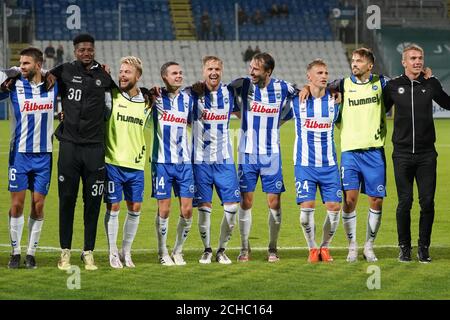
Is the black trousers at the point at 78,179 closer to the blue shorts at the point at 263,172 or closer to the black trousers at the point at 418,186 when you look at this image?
the blue shorts at the point at 263,172

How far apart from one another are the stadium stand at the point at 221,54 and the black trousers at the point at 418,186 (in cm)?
3101

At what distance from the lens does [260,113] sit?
33.8 ft

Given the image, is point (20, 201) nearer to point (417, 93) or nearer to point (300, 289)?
point (300, 289)

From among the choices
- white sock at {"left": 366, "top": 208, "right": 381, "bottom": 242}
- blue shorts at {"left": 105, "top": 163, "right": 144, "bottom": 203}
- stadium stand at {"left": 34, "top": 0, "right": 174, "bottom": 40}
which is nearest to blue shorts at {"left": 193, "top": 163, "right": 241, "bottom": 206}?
blue shorts at {"left": 105, "top": 163, "right": 144, "bottom": 203}

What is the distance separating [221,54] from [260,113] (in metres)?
32.2

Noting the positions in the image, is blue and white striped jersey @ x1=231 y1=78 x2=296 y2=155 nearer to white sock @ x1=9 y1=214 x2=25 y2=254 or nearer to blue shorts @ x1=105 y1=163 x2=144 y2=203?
blue shorts @ x1=105 y1=163 x2=144 y2=203

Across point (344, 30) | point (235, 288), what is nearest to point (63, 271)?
point (235, 288)

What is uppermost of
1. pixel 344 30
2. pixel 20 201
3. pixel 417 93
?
pixel 344 30

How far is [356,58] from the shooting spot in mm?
10141

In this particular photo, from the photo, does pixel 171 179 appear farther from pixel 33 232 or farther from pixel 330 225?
pixel 330 225

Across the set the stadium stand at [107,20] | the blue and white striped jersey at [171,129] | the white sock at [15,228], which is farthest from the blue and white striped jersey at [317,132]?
the stadium stand at [107,20]

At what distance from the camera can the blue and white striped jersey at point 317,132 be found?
400 inches

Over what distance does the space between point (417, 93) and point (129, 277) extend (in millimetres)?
3131

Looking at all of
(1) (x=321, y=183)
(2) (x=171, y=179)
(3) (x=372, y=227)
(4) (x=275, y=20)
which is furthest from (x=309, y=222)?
(4) (x=275, y=20)
